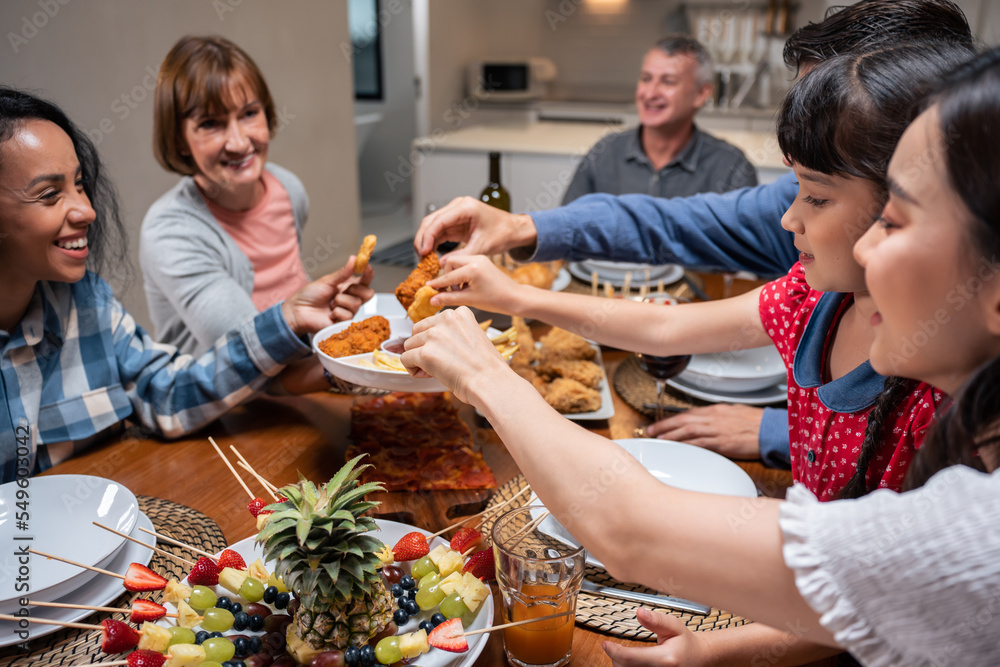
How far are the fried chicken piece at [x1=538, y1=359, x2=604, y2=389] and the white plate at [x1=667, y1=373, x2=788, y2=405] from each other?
0.68 ft

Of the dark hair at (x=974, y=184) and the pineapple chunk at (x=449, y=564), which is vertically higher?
the dark hair at (x=974, y=184)

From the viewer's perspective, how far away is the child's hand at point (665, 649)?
0.88m

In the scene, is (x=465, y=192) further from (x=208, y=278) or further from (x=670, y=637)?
(x=670, y=637)

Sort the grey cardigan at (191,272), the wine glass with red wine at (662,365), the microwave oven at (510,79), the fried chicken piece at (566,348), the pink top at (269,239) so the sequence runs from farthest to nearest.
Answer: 1. the microwave oven at (510,79)
2. the pink top at (269,239)
3. the grey cardigan at (191,272)
4. the fried chicken piece at (566,348)
5. the wine glass with red wine at (662,365)

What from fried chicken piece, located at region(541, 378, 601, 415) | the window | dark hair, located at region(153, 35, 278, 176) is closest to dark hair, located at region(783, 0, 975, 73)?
fried chicken piece, located at region(541, 378, 601, 415)

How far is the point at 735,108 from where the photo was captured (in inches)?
247

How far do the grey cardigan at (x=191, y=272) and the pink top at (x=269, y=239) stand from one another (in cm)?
9

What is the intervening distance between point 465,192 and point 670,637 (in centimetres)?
512

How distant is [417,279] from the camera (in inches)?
59.4

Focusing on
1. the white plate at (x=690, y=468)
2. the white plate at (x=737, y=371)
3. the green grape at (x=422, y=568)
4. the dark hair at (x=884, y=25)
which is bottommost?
the white plate at (x=737, y=371)

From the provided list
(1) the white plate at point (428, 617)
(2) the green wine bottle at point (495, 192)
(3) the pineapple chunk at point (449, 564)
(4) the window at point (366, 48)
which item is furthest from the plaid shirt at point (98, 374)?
(4) the window at point (366, 48)

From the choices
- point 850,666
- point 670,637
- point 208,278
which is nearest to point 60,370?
point 208,278

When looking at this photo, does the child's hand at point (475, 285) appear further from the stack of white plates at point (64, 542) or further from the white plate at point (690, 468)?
the stack of white plates at point (64, 542)

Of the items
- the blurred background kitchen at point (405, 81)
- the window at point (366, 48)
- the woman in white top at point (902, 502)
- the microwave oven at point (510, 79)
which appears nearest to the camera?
the woman in white top at point (902, 502)
